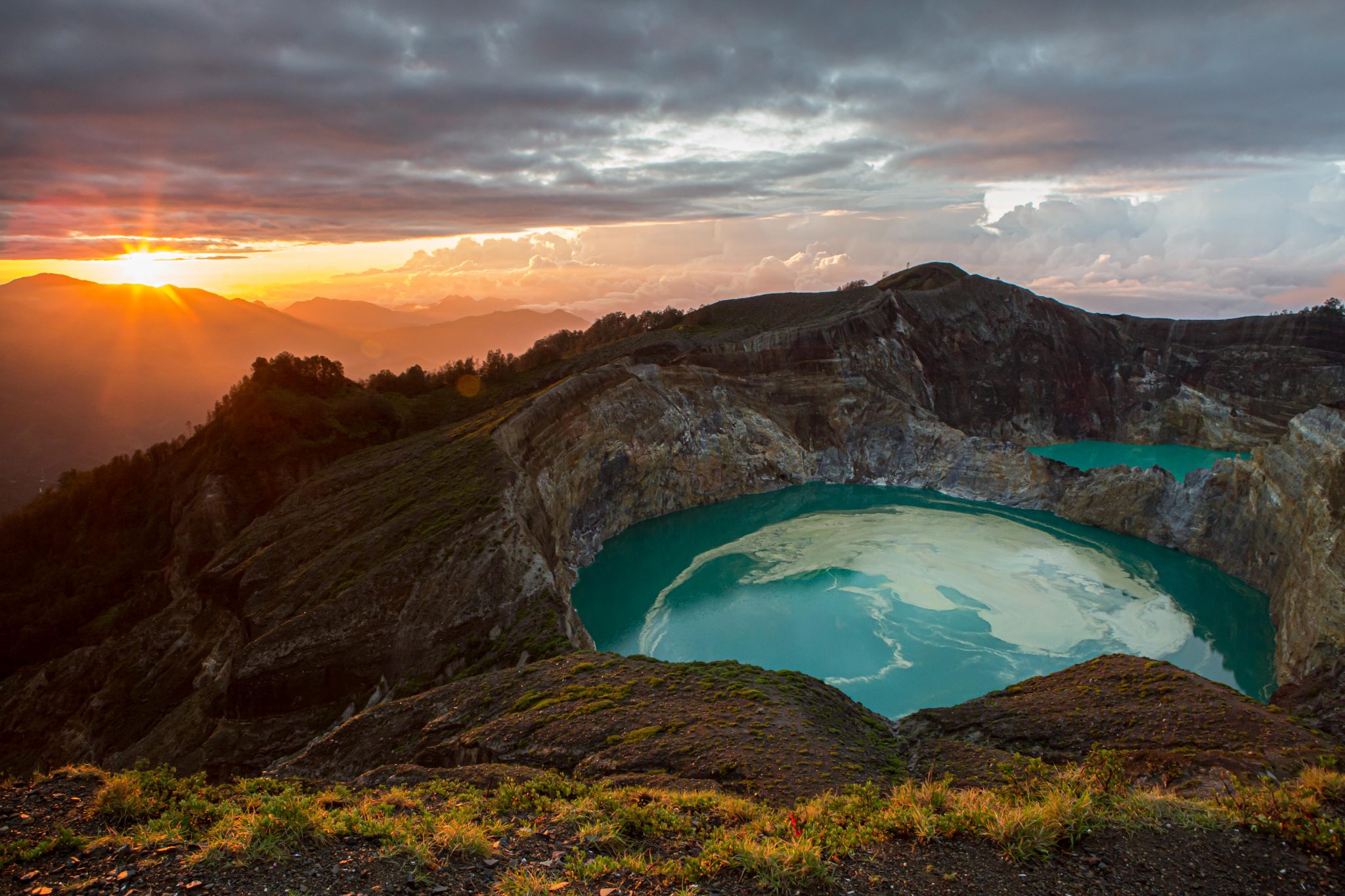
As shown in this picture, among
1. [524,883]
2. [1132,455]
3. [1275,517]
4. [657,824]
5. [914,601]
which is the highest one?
[524,883]

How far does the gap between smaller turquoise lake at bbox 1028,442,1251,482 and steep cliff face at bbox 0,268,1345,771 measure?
8.37 feet

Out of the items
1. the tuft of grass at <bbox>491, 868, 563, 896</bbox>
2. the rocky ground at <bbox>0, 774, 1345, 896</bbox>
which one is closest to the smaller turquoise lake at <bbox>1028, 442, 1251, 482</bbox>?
the rocky ground at <bbox>0, 774, 1345, 896</bbox>

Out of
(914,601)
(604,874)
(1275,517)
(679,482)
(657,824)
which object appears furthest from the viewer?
(679,482)

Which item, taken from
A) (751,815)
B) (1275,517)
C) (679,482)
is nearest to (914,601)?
(1275,517)

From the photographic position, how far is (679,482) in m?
63.2

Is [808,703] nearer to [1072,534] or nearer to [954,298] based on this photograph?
[1072,534]

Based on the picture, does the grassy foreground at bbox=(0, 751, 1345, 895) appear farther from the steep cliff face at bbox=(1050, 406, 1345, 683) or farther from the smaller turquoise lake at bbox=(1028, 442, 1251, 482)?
the smaller turquoise lake at bbox=(1028, 442, 1251, 482)

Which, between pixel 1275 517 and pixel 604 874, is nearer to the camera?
pixel 604 874

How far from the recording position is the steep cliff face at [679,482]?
26.8 m

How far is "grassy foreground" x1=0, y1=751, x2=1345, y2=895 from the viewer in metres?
8.30

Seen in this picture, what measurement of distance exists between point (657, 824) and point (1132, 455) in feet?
313

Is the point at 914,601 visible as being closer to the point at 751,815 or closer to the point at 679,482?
the point at 679,482

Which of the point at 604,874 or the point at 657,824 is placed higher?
the point at 604,874

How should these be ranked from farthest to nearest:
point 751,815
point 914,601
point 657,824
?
point 914,601 → point 751,815 → point 657,824
